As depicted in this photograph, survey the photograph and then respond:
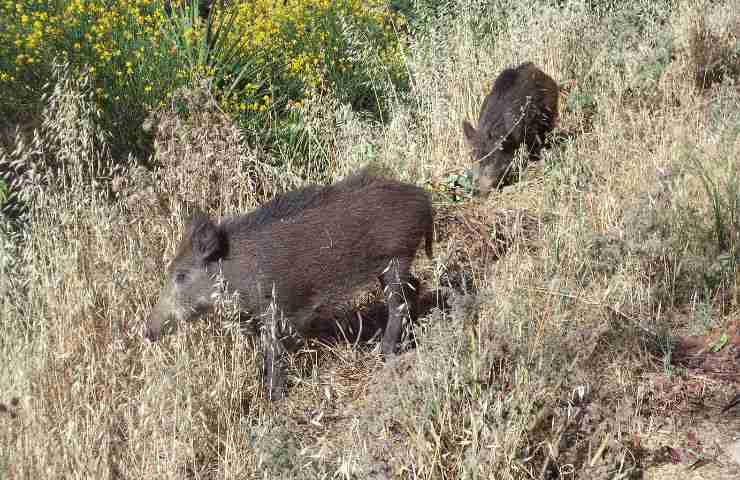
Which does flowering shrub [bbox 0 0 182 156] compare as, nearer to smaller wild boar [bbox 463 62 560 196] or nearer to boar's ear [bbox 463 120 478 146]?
boar's ear [bbox 463 120 478 146]

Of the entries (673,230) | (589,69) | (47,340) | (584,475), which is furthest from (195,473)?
(589,69)

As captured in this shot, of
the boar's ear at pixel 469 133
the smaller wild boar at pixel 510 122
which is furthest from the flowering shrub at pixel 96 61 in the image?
the smaller wild boar at pixel 510 122

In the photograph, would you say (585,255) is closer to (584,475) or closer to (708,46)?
(584,475)

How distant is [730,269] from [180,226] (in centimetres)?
362

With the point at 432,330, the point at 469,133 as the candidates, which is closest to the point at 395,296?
the point at 432,330

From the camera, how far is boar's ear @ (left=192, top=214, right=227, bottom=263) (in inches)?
180

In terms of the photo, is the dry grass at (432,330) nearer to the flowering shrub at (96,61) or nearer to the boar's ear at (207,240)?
the boar's ear at (207,240)

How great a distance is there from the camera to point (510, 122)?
7355mm

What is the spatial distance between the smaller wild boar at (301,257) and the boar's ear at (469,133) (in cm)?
258

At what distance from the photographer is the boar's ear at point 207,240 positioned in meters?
4.58

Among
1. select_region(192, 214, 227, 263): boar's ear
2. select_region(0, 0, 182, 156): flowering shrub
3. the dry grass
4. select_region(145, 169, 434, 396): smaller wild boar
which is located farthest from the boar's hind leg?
select_region(0, 0, 182, 156): flowering shrub

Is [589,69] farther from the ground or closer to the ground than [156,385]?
farther from the ground

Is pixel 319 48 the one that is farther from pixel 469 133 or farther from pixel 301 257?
pixel 301 257

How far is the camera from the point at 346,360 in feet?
16.0
